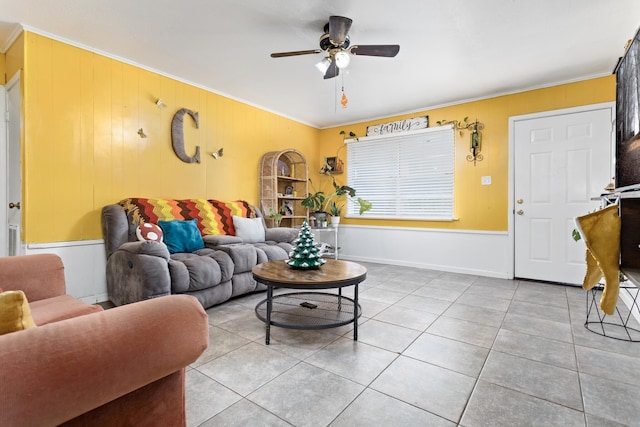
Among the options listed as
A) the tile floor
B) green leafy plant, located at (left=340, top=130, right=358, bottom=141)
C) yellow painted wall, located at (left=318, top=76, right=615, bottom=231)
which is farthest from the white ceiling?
the tile floor

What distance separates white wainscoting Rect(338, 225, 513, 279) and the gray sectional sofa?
185cm

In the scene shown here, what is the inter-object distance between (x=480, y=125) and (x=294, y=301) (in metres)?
3.42

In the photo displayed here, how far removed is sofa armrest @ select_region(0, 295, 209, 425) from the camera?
0.60 m

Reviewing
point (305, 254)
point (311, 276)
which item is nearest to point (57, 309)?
point (311, 276)

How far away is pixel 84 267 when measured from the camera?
2908mm

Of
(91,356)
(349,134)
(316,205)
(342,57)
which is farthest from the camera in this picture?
(349,134)

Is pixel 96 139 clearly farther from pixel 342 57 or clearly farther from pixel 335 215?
pixel 335 215

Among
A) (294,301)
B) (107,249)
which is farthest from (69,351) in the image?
(107,249)

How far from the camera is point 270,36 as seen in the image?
273 cm

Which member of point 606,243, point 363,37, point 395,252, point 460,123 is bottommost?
point 395,252

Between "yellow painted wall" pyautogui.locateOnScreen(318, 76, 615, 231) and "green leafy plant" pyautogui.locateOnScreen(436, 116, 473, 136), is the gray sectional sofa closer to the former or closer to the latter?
"yellow painted wall" pyautogui.locateOnScreen(318, 76, 615, 231)

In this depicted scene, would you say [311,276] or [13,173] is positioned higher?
[13,173]

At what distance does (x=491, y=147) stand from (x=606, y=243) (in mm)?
3264

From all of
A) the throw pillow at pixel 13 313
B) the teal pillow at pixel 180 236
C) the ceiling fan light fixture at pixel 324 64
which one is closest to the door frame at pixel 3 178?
the teal pillow at pixel 180 236
